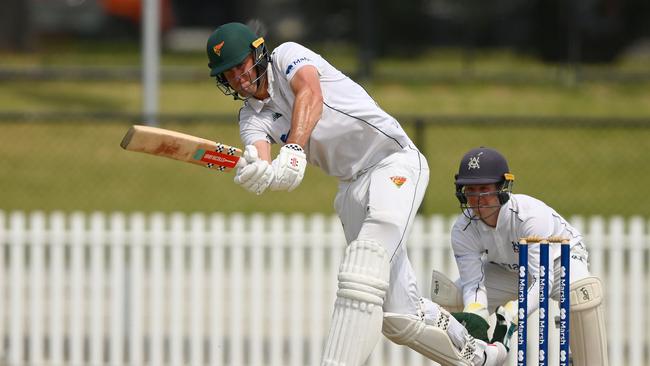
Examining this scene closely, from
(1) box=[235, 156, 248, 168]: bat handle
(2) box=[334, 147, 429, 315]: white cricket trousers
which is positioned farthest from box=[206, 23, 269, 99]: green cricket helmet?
(2) box=[334, 147, 429, 315]: white cricket trousers

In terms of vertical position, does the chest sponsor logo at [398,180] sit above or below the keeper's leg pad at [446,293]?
above

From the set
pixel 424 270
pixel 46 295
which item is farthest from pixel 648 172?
pixel 46 295

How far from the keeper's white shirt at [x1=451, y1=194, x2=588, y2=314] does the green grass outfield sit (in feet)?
11.7

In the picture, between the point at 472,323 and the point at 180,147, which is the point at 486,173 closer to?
the point at 472,323

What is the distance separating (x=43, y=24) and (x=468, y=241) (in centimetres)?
1159

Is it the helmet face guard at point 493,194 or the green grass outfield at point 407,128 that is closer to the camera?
the helmet face guard at point 493,194

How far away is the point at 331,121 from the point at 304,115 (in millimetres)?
294

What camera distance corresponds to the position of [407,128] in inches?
465

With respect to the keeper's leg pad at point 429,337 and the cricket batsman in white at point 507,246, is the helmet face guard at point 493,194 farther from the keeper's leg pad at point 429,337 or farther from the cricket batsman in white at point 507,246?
the keeper's leg pad at point 429,337

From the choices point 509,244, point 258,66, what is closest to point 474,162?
point 509,244

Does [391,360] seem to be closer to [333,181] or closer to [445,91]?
[333,181]

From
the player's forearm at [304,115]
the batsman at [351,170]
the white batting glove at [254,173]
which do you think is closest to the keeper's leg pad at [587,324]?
the batsman at [351,170]

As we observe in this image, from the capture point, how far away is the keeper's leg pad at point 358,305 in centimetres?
489

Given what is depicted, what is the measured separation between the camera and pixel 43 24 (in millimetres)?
15992
